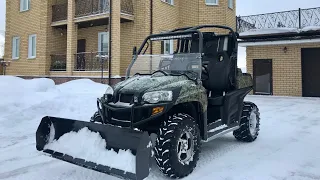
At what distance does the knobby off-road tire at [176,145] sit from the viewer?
3.50 m

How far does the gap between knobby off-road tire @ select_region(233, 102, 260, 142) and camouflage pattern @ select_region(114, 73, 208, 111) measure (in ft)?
5.81

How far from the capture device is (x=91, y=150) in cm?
351

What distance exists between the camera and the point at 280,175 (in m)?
3.87

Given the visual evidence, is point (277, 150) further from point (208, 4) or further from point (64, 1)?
point (64, 1)

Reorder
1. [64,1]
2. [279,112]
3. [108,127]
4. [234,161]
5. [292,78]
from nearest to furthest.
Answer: [108,127], [234,161], [279,112], [292,78], [64,1]

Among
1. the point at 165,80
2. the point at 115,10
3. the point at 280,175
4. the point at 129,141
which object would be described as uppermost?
the point at 115,10

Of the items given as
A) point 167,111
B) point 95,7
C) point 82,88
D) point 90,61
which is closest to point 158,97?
point 167,111

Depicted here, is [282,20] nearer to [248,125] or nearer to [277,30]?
[277,30]

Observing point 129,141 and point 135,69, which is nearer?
point 129,141

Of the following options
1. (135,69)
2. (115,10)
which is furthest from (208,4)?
(135,69)

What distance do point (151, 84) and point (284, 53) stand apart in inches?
560

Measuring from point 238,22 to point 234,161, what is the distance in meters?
14.6

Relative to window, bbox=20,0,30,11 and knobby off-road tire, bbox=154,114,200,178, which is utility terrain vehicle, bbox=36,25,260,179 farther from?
window, bbox=20,0,30,11

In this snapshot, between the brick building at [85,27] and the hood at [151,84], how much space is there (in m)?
9.96
